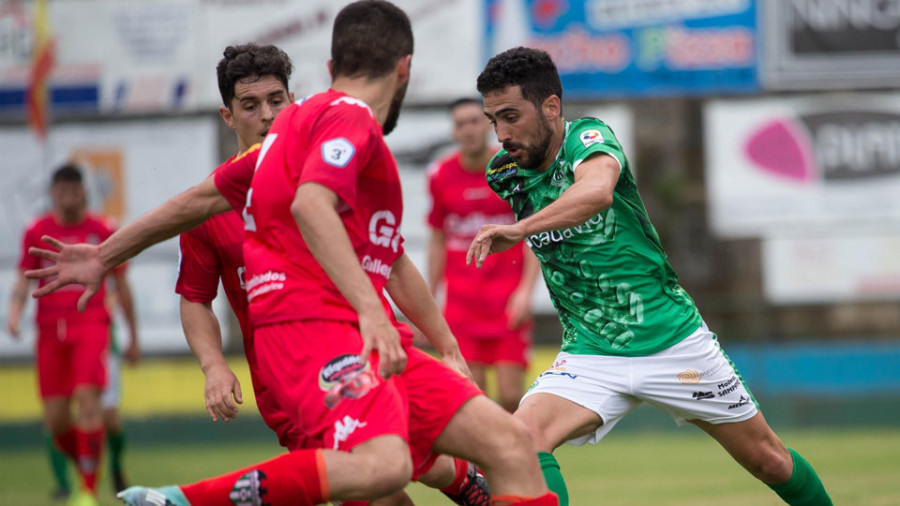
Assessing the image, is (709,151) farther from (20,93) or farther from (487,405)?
(487,405)

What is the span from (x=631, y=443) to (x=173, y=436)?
519cm

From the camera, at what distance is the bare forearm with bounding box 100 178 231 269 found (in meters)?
3.99

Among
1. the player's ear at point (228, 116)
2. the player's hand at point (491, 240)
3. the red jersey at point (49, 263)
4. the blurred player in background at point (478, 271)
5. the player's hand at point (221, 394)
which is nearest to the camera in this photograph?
the player's hand at point (491, 240)

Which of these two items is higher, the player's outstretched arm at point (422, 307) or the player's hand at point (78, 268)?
the player's hand at point (78, 268)

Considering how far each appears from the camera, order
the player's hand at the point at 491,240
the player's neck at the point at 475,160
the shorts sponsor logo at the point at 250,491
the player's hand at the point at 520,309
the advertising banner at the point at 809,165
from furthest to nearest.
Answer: the advertising banner at the point at 809,165 → the player's neck at the point at 475,160 → the player's hand at the point at 520,309 → the player's hand at the point at 491,240 → the shorts sponsor logo at the point at 250,491

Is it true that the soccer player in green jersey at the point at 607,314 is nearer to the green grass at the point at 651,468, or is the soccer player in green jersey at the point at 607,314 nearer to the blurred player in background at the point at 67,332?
the green grass at the point at 651,468

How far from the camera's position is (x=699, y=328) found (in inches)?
191

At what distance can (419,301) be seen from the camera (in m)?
4.29

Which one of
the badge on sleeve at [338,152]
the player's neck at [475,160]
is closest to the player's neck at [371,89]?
the badge on sleeve at [338,152]

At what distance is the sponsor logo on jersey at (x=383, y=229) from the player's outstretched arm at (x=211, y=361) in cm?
80

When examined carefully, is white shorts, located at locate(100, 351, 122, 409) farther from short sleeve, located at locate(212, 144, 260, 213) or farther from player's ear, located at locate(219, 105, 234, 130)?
short sleeve, located at locate(212, 144, 260, 213)

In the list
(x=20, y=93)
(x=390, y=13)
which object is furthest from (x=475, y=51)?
(x=390, y=13)

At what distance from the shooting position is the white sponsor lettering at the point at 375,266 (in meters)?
3.79

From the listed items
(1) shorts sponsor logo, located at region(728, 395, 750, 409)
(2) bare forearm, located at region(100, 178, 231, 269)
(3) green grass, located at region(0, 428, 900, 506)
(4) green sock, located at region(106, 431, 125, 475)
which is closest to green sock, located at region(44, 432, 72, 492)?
(3) green grass, located at region(0, 428, 900, 506)
